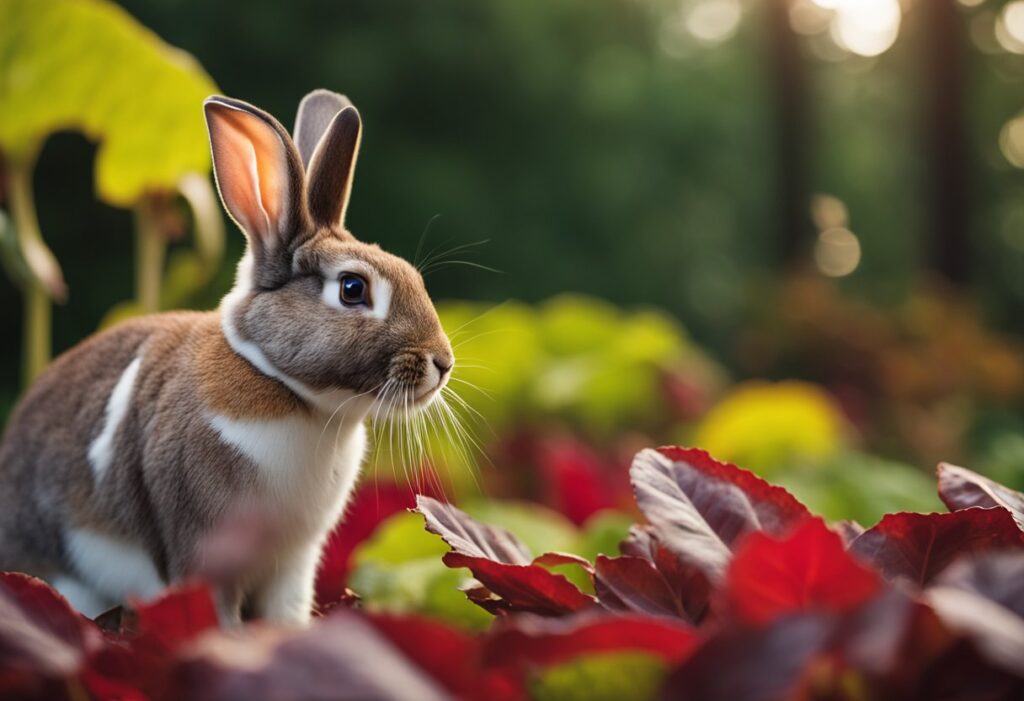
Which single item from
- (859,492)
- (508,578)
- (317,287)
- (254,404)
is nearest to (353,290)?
(317,287)

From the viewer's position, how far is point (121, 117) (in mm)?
1478

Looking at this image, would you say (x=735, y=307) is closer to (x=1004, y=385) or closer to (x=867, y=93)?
(x=1004, y=385)

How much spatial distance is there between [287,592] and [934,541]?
0.57 meters

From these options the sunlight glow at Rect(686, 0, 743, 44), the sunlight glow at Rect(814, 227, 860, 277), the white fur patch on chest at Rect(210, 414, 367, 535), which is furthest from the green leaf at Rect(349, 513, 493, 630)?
the sunlight glow at Rect(686, 0, 743, 44)

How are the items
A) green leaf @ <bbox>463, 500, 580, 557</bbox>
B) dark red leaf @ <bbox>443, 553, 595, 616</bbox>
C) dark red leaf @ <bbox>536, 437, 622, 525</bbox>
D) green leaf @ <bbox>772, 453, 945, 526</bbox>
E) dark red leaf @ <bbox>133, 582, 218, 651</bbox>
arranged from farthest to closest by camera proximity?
dark red leaf @ <bbox>536, 437, 622, 525</bbox>, green leaf @ <bbox>772, 453, 945, 526</bbox>, green leaf @ <bbox>463, 500, 580, 557</bbox>, dark red leaf @ <bbox>443, 553, 595, 616</bbox>, dark red leaf @ <bbox>133, 582, 218, 651</bbox>

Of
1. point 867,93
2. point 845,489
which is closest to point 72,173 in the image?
point 845,489

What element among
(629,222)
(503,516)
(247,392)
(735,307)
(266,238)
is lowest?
(735,307)

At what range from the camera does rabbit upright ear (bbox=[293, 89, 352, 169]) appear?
1.08 m

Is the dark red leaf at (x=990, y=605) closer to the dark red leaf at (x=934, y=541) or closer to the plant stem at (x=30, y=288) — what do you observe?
the dark red leaf at (x=934, y=541)

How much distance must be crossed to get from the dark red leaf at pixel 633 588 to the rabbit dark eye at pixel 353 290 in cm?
38

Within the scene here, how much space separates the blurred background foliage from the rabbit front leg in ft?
0.30

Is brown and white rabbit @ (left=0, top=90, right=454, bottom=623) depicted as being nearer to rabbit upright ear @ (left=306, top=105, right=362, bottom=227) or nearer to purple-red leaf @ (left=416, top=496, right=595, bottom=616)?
rabbit upright ear @ (left=306, top=105, right=362, bottom=227)

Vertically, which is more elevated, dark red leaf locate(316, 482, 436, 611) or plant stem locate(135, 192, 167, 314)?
plant stem locate(135, 192, 167, 314)

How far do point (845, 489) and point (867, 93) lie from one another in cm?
986
